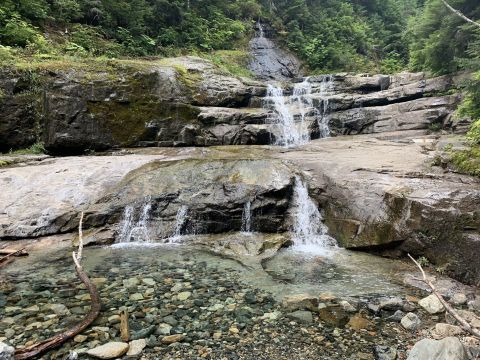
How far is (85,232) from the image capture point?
8.22 meters

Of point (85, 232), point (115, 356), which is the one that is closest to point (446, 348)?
point (115, 356)

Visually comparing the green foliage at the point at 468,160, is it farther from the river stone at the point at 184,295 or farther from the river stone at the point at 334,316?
the river stone at the point at 184,295

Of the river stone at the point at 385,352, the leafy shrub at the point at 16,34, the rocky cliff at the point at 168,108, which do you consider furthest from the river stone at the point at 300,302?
the leafy shrub at the point at 16,34

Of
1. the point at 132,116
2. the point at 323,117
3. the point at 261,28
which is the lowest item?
the point at 132,116

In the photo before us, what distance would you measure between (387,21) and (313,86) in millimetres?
23185

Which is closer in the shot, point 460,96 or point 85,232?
point 85,232

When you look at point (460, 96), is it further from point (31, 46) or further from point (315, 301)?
point (31, 46)

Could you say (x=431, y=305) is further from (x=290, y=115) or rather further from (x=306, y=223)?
(x=290, y=115)

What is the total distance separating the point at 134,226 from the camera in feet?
27.7

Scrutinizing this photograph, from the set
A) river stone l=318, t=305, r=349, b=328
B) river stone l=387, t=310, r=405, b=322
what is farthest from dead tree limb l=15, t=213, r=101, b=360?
river stone l=387, t=310, r=405, b=322

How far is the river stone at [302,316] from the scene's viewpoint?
180 inches

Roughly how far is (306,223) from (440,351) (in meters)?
5.24

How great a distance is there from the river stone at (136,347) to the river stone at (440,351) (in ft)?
9.38

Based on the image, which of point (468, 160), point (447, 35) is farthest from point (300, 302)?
point (447, 35)
